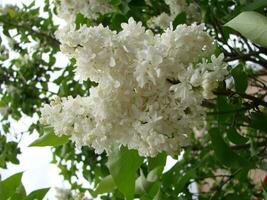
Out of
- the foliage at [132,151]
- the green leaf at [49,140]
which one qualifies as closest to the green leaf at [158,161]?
the foliage at [132,151]

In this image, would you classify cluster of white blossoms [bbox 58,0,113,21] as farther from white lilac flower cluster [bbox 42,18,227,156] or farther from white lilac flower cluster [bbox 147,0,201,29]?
white lilac flower cluster [bbox 42,18,227,156]

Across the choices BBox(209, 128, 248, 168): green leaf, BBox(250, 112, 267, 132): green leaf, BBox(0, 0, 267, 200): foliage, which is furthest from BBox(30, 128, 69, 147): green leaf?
BBox(250, 112, 267, 132): green leaf

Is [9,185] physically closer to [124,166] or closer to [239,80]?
[124,166]

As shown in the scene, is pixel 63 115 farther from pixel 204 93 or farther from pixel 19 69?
pixel 19 69

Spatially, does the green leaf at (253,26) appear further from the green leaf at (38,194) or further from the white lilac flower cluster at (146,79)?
the green leaf at (38,194)

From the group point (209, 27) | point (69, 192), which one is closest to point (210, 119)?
point (209, 27)

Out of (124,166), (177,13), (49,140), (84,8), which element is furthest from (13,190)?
(177,13)
